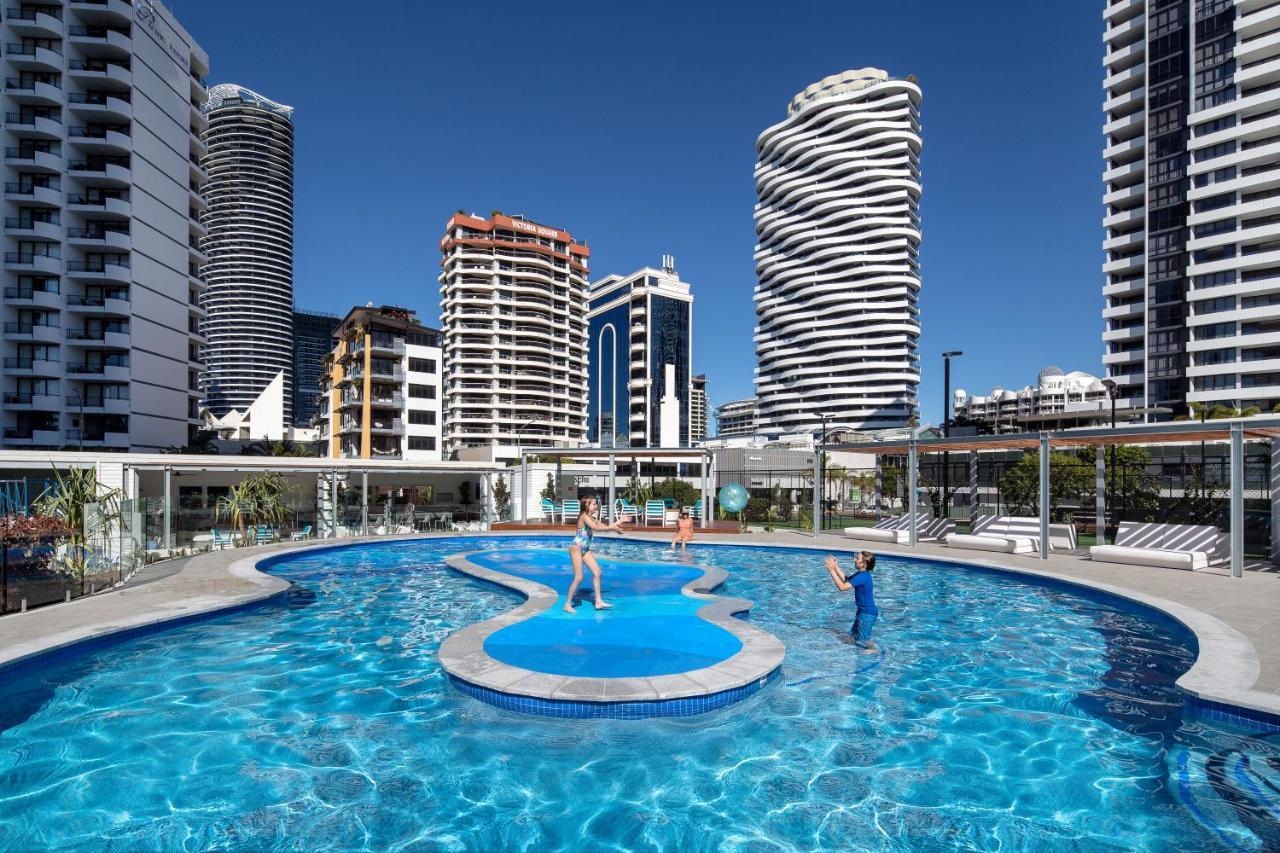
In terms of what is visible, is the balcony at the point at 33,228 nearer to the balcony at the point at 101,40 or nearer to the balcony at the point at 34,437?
the balcony at the point at 101,40

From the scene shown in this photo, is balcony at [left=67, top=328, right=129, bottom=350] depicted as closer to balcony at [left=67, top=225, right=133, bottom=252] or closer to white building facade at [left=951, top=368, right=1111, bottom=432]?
balcony at [left=67, top=225, right=133, bottom=252]

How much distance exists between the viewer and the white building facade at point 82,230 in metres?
40.2

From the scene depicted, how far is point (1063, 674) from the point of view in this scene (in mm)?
8359

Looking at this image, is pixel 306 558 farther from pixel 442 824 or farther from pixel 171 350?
pixel 171 350

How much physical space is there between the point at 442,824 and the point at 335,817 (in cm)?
85

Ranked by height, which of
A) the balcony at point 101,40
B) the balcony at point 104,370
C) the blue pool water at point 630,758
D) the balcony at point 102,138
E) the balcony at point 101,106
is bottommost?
the blue pool water at point 630,758

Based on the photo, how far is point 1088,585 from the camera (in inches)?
502

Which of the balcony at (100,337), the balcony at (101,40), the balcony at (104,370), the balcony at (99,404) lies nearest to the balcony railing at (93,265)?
the balcony at (100,337)

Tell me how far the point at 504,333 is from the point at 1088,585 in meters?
73.6

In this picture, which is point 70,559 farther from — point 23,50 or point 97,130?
point 23,50

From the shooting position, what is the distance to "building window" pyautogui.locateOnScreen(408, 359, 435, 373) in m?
56.7

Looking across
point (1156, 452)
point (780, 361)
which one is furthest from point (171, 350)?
point (780, 361)

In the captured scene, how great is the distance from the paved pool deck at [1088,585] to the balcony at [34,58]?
144 feet

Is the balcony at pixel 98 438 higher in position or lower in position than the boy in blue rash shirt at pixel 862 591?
higher
